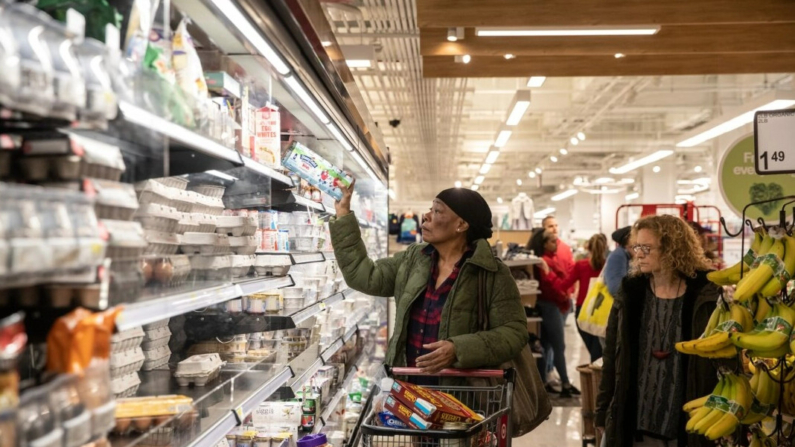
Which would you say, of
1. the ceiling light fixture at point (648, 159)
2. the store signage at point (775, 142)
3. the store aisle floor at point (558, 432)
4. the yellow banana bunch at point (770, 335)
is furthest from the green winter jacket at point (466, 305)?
the ceiling light fixture at point (648, 159)

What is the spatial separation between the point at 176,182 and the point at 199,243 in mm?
211

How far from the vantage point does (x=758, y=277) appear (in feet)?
10.1

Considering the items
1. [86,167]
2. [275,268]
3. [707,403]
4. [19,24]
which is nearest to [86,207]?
[86,167]

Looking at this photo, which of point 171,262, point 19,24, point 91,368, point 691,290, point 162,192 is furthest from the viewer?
point 691,290

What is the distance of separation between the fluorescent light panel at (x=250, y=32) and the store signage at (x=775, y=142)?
244 centimetres

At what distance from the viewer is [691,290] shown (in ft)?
11.4

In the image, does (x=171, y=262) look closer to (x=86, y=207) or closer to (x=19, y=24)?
(x=86, y=207)

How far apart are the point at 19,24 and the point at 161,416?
1073mm

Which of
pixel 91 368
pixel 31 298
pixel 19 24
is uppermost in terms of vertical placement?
pixel 19 24

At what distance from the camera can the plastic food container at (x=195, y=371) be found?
244 centimetres

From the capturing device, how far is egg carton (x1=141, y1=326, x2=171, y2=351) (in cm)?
247

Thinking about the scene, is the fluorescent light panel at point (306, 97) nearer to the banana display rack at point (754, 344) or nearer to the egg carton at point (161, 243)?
the egg carton at point (161, 243)

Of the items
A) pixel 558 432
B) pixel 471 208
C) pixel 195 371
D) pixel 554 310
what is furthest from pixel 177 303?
pixel 554 310

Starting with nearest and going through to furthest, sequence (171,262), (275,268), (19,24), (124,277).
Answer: (19,24)
(124,277)
(171,262)
(275,268)
